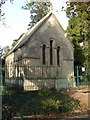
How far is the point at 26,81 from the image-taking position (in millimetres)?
30281

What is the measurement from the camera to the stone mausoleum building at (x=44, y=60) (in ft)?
101

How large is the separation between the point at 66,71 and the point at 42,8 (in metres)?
20.3

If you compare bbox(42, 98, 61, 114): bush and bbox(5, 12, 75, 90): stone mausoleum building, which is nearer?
bbox(42, 98, 61, 114): bush

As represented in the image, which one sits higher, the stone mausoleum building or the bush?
the stone mausoleum building

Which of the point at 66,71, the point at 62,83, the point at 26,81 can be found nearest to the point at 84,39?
the point at 66,71

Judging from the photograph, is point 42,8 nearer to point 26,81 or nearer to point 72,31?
point 72,31

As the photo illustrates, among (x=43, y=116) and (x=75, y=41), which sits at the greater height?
(x=75, y=41)

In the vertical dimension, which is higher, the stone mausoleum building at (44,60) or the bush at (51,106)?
the stone mausoleum building at (44,60)

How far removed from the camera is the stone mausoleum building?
1216 inches

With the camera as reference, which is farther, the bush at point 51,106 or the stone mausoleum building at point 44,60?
the stone mausoleum building at point 44,60

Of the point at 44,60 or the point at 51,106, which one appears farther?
the point at 44,60

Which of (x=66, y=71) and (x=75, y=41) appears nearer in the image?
(x=66, y=71)

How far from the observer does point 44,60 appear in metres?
32.2

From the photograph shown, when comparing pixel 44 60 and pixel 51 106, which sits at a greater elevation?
pixel 44 60
